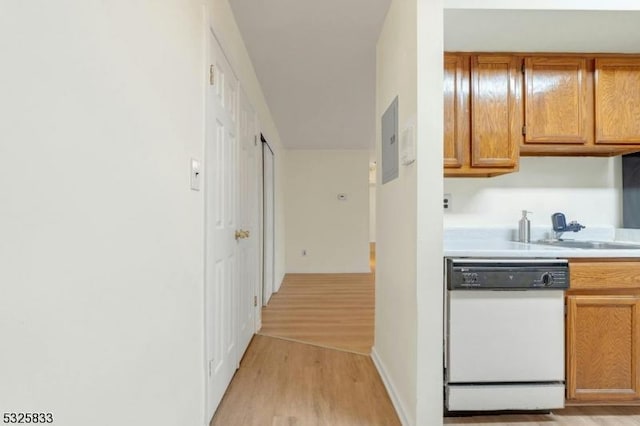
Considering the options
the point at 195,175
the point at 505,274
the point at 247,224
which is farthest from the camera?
the point at 247,224

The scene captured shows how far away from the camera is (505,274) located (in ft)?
5.34

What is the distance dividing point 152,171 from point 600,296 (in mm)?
2125

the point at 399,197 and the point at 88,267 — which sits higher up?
the point at 399,197

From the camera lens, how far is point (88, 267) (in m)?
0.75

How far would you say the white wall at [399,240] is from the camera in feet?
5.25

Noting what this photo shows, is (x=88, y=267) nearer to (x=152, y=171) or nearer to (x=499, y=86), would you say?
(x=152, y=171)

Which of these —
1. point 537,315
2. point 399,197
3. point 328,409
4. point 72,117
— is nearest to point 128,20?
point 72,117

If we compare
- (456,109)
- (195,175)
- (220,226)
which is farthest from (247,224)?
(456,109)

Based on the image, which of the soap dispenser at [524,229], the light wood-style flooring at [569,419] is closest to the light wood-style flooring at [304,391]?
the light wood-style flooring at [569,419]

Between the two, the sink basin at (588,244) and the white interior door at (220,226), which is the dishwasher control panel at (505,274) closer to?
the sink basin at (588,244)

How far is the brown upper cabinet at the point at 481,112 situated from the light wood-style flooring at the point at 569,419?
4.43 ft

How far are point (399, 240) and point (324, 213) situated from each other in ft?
14.2

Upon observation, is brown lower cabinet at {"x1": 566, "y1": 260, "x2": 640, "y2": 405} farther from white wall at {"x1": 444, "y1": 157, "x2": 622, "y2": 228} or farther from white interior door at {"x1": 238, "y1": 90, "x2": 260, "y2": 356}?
white interior door at {"x1": 238, "y1": 90, "x2": 260, "y2": 356}

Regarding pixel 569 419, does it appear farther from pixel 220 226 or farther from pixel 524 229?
pixel 220 226
